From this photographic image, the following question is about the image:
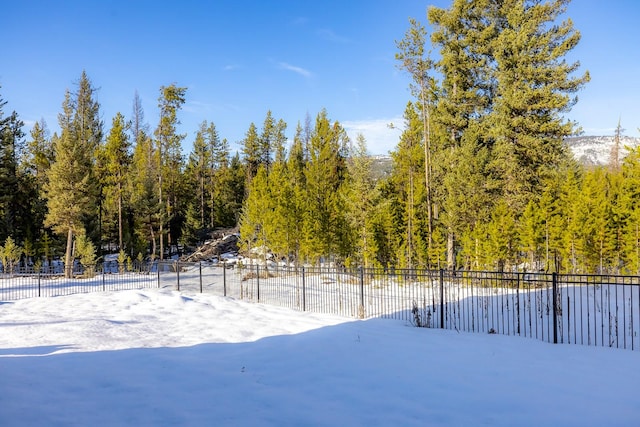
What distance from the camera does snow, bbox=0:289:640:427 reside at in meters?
5.16

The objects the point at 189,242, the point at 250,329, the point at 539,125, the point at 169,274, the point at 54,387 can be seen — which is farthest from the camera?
the point at 189,242

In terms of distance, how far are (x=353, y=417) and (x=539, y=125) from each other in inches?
840

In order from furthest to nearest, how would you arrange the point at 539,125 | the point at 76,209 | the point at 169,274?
the point at 169,274
the point at 76,209
the point at 539,125

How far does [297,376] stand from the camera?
6.91m

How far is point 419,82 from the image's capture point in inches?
972

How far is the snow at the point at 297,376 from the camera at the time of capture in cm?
516

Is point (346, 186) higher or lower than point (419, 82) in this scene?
lower

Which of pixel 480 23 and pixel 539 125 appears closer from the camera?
pixel 539 125

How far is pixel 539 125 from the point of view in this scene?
21.6 meters

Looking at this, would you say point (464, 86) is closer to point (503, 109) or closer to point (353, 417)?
point (503, 109)

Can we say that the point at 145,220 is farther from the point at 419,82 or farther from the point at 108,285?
the point at 419,82

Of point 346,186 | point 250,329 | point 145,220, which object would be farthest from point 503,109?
point 145,220

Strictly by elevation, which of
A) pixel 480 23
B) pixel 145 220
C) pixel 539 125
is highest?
pixel 480 23

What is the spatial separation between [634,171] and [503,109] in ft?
28.8
